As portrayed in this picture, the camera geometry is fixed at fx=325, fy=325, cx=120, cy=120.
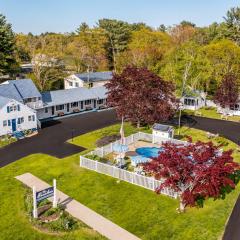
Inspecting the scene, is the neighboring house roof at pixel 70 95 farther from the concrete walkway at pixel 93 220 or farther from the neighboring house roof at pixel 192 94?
the concrete walkway at pixel 93 220

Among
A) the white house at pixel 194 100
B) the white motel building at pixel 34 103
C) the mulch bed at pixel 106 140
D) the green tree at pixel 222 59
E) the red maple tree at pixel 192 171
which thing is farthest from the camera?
the green tree at pixel 222 59

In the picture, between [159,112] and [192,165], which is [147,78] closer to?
[159,112]

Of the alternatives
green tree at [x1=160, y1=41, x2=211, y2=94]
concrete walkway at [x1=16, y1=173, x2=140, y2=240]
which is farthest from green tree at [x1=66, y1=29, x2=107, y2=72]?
concrete walkway at [x1=16, y1=173, x2=140, y2=240]

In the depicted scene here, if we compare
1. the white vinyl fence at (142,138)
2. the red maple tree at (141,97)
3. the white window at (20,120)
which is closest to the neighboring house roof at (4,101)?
the white window at (20,120)

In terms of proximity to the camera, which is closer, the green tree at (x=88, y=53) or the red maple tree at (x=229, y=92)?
the red maple tree at (x=229, y=92)

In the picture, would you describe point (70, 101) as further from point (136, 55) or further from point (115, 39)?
point (115, 39)

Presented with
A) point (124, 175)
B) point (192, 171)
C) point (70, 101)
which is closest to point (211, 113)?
point (70, 101)

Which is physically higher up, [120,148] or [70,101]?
[70,101]
